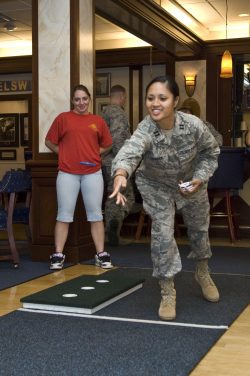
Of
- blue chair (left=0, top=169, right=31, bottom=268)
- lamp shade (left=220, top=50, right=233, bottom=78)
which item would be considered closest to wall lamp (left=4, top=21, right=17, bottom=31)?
lamp shade (left=220, top=50, right=233, bottom=78)

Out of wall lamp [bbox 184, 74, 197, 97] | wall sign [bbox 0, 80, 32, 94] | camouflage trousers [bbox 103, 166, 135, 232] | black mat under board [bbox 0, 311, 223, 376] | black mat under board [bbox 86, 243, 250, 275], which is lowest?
black mat under board [bbox 86, 243, 250, 275]

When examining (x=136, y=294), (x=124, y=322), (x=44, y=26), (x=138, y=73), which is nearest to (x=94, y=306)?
(x=124, y=322)

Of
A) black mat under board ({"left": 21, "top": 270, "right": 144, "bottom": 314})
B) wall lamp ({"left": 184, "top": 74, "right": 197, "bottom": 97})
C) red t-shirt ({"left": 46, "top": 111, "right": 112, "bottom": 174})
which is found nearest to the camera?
black mat under board ({"left": 21, "top": 270, "right": 144, "bottom": 314})

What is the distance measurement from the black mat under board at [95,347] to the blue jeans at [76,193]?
5.50 ft

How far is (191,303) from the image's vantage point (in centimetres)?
377

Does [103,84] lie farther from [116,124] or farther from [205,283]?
[205,283]

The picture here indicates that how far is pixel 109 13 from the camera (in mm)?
6887

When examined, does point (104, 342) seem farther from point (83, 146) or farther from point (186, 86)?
point (186, 86)

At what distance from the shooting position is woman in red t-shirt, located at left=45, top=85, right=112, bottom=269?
500 centimetres

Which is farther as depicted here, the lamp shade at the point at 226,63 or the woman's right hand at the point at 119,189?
the lamp shade at the point at 226,63

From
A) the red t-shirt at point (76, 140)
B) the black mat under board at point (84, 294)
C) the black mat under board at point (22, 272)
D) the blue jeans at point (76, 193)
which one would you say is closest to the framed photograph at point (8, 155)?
the black mat under board at point (22, 272)

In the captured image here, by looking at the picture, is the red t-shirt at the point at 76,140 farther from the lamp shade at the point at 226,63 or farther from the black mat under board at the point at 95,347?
the lamp shade at the point at 226,63

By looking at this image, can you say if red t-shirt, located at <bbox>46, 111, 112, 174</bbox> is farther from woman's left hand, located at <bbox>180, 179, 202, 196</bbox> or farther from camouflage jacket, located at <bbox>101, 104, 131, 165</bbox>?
woman's left hand, located at <bbox>180, 179, 202, 196</bbox>

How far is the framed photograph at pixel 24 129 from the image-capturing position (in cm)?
1149
